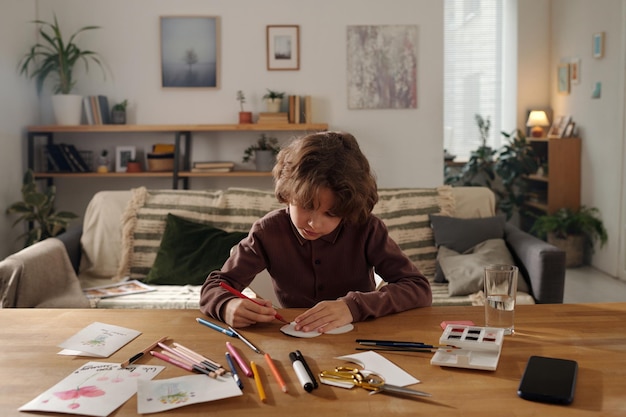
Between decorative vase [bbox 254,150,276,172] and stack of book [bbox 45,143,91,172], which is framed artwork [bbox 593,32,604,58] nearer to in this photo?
decorative vase [bbox 254,150,276,172]

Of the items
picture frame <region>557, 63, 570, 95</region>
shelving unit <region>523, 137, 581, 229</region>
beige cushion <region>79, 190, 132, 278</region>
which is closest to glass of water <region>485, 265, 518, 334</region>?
beige cushion <region>79, 190, 132, 278</region>

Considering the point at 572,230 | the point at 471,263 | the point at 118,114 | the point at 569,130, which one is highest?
the point at 118,114

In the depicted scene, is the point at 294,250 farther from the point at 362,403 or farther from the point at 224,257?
the point at 224,257

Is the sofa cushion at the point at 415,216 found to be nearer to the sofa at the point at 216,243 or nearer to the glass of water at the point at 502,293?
the sofa at the point at 216,243

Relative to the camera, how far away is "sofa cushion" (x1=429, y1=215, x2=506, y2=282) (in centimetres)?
354

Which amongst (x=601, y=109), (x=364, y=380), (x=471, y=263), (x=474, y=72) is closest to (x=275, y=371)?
(x=364, y=380)

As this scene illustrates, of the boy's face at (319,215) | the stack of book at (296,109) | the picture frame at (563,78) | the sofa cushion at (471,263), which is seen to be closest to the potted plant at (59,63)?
the stack of book at (296,109)

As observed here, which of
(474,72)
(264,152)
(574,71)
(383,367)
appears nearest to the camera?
(383,367)

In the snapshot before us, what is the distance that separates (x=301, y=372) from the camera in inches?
49.1

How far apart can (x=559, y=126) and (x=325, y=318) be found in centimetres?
538

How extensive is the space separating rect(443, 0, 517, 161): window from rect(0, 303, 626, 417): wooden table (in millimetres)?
5532

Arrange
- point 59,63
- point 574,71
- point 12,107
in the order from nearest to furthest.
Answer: point 12,107, point 59,63, point 574,71

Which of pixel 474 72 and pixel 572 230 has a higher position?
pixel 474 72

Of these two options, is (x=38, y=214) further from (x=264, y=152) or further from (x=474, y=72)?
(x=474, y=72)
